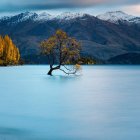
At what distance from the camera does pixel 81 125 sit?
3969 cm

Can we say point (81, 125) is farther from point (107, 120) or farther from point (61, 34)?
point (61, 34)

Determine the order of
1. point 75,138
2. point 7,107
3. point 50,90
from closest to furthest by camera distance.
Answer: point 75,138
point 7,107
point 50,90

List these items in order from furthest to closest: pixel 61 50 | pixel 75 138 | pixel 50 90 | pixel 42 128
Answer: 1. pixel 61 50
2. pixel 50 90
3. pixel 42 128
4. pixel 75 138

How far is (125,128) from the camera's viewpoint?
38438mm

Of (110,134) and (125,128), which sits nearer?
(110,134)

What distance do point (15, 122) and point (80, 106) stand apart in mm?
16485

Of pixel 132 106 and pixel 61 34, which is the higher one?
pixel 61 34

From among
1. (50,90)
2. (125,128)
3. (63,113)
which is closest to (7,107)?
(63,113)

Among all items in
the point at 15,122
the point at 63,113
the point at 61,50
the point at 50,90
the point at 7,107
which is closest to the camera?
the point at 15,122

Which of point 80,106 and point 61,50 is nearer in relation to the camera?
point 80,106

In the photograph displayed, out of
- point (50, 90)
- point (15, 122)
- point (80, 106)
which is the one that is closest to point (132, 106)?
point (80, 106)

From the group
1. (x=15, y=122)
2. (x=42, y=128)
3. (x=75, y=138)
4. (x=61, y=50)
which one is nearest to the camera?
(x=75, y=138)

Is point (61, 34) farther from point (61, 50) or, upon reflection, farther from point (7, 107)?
point (7, 107)

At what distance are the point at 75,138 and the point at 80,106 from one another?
22.4m
